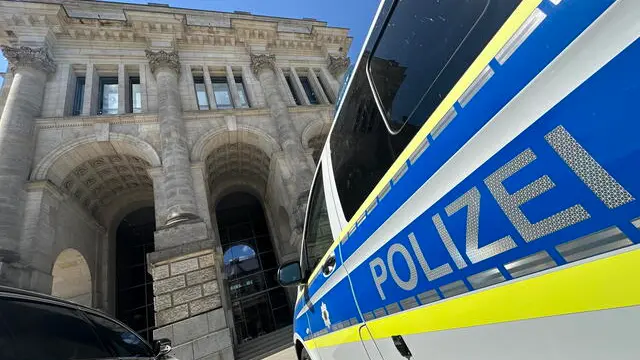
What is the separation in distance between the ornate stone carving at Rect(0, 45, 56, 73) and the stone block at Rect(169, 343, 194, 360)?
1126cm

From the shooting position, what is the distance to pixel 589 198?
554mm

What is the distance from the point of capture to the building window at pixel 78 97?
11145mm

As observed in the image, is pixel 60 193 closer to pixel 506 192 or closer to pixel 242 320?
pixel 242 320

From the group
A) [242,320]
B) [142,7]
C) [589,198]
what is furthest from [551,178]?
[142,7]

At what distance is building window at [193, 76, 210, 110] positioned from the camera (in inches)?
499

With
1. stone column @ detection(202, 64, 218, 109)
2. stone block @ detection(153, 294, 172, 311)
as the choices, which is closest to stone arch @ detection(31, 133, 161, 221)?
stone column @ detection(202, 64, 218, 109)

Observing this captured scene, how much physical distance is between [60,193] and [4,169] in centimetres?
149

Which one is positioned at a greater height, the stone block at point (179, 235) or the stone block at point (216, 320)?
the stone block at point (179, 235)

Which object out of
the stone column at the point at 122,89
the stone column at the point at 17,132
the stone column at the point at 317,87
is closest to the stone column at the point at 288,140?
the stone column at the point at 317,87

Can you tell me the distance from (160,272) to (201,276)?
105 centimetres

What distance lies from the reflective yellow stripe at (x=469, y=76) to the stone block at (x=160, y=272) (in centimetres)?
809

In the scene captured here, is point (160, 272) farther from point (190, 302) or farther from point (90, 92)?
point (90, 92)

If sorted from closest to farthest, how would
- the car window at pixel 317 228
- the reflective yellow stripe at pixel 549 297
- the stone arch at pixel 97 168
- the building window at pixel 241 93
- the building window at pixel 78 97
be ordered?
1. the reflective yellow stripe at pixel 549 297
2. the car window at pixel 317 228
3. the stone arch at pixel 97 168
4. the building window at pixel 78 97
5. the building window at pixel 241 93

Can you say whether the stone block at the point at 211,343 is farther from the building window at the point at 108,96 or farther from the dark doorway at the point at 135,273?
the building window at the point at 108,96
